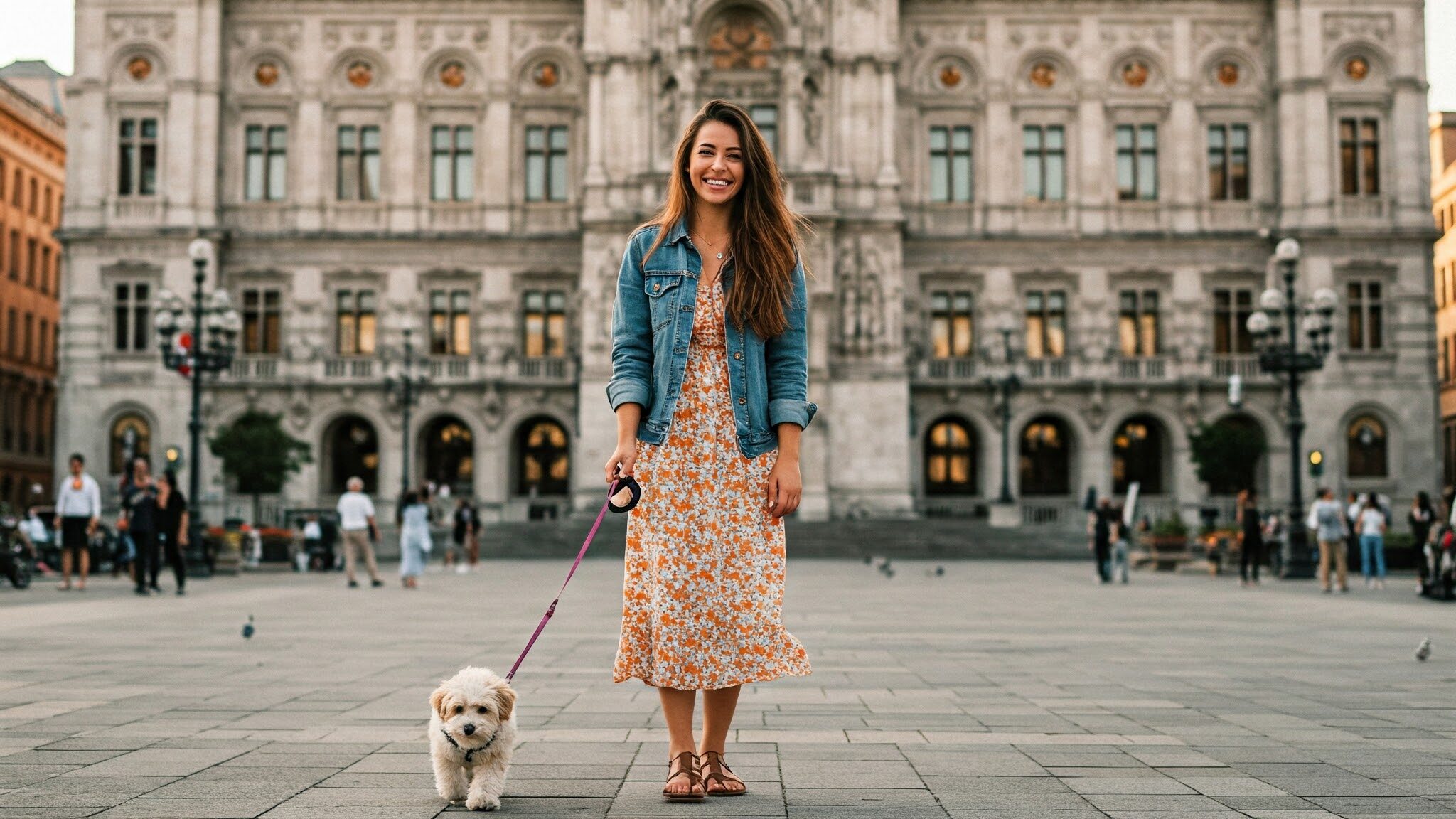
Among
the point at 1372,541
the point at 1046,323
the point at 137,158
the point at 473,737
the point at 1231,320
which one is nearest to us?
the point at 473,737

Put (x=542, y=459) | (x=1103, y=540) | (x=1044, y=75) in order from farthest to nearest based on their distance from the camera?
(x=542, y=459), (x=1044, y=75), (x=1103, y=540)

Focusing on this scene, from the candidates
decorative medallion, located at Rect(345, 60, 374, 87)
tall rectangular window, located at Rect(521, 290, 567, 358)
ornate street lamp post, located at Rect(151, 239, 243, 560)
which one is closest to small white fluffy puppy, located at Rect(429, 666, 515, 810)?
ornate street lamp post, located at Rect(151, 239, 243, 560)

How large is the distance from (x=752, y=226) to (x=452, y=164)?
44.5m

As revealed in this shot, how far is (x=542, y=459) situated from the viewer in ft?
162

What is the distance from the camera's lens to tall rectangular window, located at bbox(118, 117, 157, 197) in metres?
48.0

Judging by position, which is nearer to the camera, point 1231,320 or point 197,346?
point 197,346

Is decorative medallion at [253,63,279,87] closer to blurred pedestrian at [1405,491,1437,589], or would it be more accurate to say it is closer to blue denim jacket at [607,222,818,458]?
blurred pedestrian at [1405,491,1437,589]

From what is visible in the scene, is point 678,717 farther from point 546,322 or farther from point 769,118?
point 546,322

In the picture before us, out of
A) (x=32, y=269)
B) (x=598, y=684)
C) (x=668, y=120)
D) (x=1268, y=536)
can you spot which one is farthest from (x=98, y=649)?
(x=32, y=269)

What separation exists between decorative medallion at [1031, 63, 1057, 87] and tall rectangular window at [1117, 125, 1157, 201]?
2.94 metres

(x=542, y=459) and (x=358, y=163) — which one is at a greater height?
(x=358, y=163)

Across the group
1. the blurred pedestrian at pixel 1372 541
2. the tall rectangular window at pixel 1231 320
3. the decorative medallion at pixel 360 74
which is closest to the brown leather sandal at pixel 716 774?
the blurred pedestrian at pixel 1372 541

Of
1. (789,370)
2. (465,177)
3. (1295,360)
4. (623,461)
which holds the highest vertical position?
(465,177)

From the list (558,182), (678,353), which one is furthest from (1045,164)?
(678,353)
